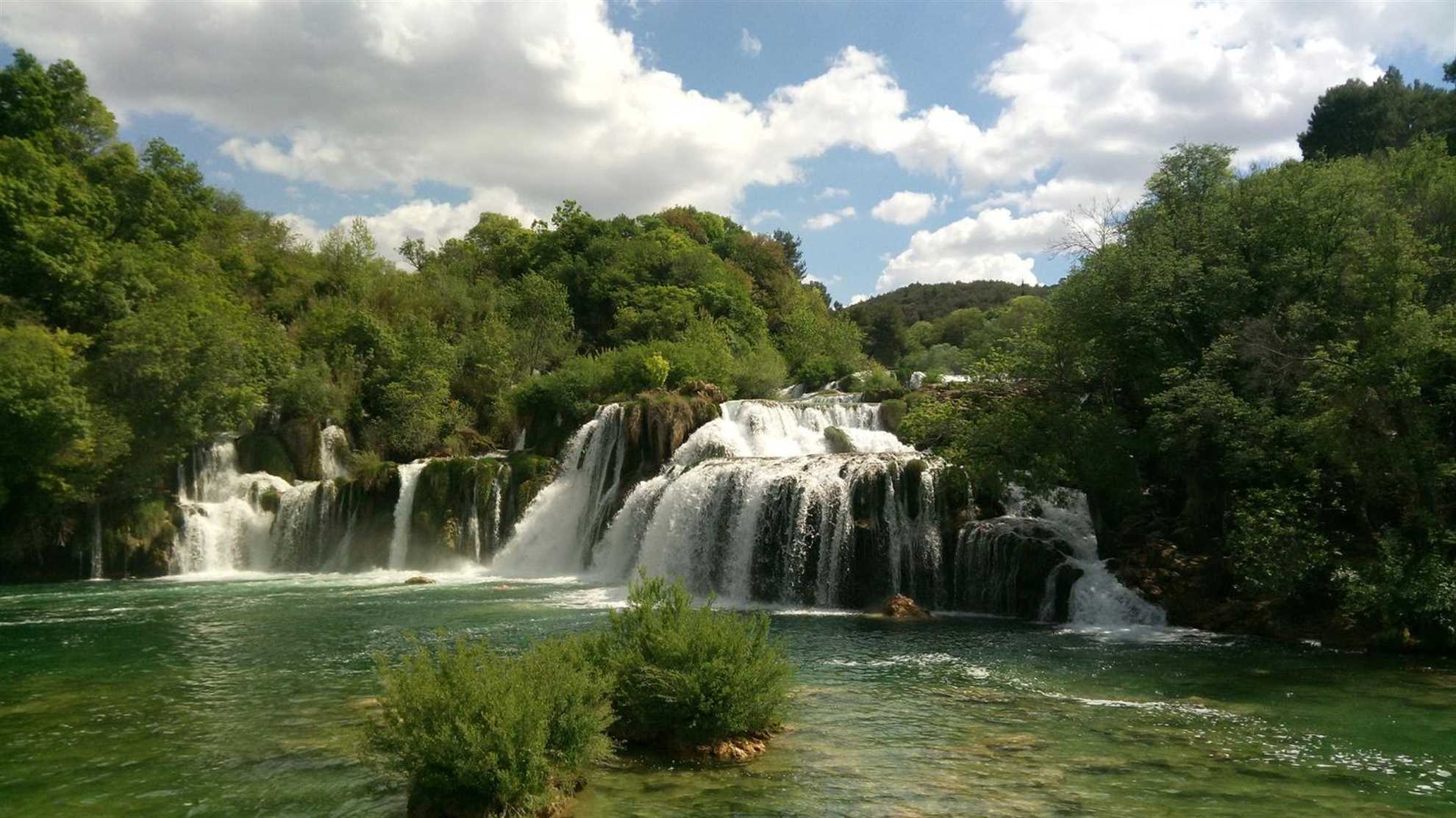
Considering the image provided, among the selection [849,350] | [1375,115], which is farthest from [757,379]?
[1375,115]

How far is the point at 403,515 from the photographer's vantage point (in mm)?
31953

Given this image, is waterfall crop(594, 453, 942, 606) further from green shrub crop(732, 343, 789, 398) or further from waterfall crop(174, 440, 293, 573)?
A: green shrub crop(732, 343, 789, 398)

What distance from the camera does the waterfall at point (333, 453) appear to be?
36281mm

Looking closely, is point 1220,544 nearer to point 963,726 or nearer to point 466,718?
point 963,726

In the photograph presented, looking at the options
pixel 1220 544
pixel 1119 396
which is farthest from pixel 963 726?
pixel 1119 396

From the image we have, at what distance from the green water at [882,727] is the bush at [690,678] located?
0.50 meters

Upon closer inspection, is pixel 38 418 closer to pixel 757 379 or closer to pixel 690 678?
pixel 757 379

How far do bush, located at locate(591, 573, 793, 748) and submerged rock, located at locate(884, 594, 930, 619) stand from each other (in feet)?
33.6

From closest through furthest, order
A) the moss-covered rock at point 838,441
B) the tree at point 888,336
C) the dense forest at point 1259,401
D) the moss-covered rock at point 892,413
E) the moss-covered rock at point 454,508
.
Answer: the dense forest at point 1259,401 → the moss-covered rock at point 838,441 → the moss-covered rock at point 454,508 → the moss-covered rock at point 892,413 → the tree at point 888,336

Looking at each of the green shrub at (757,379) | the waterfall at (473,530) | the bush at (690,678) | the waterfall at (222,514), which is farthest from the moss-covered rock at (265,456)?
the bush at (690,678)

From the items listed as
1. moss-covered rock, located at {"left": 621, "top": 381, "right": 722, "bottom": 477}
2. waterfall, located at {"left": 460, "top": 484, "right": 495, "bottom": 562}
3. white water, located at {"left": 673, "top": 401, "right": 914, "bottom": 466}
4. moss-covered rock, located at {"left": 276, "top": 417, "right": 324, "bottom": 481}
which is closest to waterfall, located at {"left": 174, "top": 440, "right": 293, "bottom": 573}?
moss-covered rock, located at {"left": 276, "top": 417, "right": 324, "bottom": 481}

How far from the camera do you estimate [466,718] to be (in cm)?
772

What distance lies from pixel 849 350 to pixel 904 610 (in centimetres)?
3223

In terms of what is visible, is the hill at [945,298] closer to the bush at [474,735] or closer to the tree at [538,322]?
the tree at [538,322]
